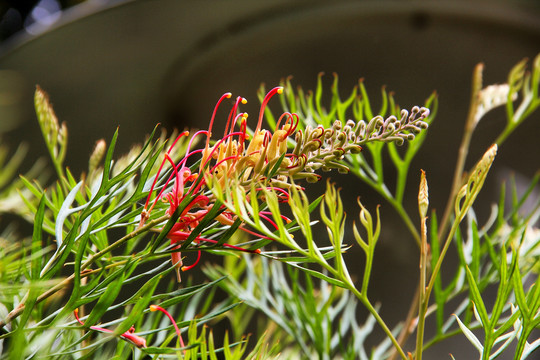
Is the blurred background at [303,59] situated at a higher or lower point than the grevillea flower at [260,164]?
lower

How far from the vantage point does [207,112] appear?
0.74 metres

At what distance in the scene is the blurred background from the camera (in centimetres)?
92

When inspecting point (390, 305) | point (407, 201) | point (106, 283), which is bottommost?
point (390, 305)

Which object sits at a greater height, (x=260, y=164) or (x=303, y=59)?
(x=260, y=164)

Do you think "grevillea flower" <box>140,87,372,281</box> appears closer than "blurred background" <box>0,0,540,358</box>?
Yes

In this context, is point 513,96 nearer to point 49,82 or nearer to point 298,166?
point 298,166

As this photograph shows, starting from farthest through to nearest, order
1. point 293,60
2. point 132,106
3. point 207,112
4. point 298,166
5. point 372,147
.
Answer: point 293,60 → point 132,106 → point 207,112 → point 372,147 → point 298,166

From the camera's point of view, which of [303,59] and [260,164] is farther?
[303,59]

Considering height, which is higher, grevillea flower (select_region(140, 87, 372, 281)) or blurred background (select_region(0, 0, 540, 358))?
grevillea flower (select_region(140, 87, 372, 281))

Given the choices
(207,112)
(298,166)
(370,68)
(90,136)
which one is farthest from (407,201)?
(298,166)

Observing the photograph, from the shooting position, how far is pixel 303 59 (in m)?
1.00

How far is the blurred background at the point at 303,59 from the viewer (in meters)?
0.92

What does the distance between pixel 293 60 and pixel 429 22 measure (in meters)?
0.26

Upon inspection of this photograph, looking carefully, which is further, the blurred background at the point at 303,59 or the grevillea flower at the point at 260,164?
the blurred background at the point at 303,59
